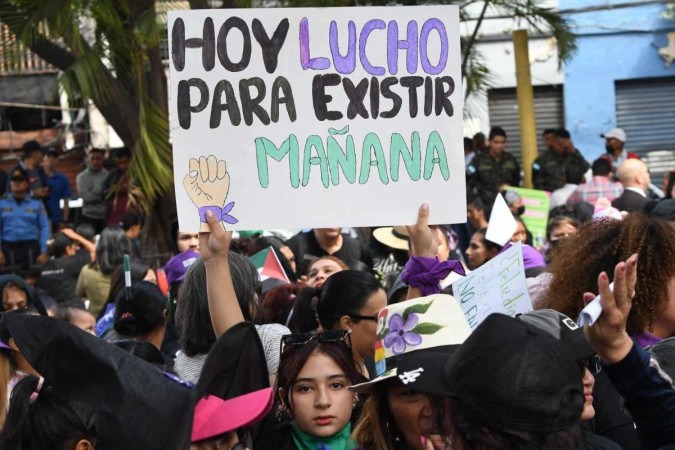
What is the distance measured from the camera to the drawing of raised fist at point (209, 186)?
445 centimetres

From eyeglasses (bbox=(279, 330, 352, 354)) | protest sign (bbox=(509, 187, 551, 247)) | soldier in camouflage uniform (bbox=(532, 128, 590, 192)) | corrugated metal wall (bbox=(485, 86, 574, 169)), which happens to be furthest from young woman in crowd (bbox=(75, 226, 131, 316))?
corrugated metal wall (bbox=(485, 86, 574, 169))

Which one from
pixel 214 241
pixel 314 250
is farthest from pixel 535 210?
pixel 214 241

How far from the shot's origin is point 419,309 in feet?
11.9

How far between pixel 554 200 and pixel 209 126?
354 inches

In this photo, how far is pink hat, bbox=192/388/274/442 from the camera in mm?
3104

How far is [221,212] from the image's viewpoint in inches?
177

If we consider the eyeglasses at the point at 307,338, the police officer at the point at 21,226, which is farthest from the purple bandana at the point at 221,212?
the police officer at the point at 21,226

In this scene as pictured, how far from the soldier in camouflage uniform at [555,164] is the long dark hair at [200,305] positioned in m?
9.89

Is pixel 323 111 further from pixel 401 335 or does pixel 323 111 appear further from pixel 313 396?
pixel 401 335

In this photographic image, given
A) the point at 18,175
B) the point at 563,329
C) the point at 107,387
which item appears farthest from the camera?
the point at 18,175

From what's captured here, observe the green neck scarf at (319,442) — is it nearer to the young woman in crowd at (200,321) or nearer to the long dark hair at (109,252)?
the young woman in crowd at (200,321)

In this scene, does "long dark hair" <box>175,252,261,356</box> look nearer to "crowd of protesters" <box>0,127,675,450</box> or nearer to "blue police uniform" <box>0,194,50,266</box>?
"crowd of protesters" <box>0,127,675,450</box>

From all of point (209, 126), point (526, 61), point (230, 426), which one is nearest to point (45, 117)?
point (526, 61)

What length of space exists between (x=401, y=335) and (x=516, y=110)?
58.5ft
